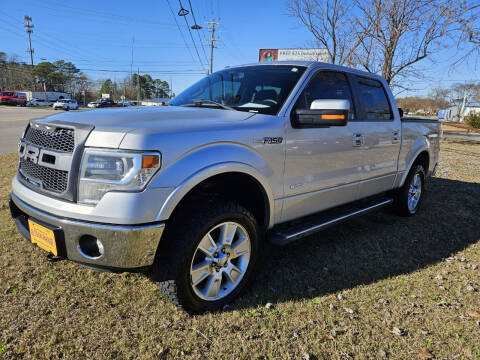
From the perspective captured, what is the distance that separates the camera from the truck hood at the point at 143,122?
1916 mm

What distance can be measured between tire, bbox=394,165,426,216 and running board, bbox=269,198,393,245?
0.90 m

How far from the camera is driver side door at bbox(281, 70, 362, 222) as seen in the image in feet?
8.92

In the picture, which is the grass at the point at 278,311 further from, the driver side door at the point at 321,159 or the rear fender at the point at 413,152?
the rear fender at the point at 413,152

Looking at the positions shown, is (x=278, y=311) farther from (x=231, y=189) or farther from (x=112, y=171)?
(x=112, y=171)

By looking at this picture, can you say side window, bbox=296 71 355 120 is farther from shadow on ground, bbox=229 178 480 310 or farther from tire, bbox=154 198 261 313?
shadow on ground, bbox=229 178 480 310

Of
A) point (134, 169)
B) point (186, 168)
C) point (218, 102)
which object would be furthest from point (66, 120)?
point (218, 102)

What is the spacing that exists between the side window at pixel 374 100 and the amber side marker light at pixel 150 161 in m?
2.63

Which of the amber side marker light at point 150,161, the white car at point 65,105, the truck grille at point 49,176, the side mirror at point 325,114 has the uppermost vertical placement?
the side mirror at point 325,114

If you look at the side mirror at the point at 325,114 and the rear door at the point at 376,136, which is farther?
the rear door at the point at 376,136

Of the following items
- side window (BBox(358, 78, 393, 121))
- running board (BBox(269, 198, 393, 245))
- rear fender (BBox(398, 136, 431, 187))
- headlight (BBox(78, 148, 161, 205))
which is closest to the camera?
headlight (BBox(78, 148, 161, 205))

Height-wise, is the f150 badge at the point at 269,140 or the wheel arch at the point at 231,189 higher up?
the f150 badge at the point at 269,140

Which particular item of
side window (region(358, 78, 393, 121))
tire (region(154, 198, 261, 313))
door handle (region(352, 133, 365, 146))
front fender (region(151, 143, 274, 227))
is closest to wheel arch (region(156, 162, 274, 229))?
front fender (region(151, 143, 274, 227))

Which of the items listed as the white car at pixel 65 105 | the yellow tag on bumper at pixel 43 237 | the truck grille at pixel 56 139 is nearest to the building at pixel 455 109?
the white car at pixel 65 105

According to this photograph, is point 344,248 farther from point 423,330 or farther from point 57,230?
point 57,230
